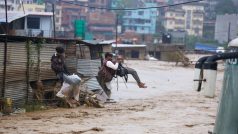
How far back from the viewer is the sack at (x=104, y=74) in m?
15.0

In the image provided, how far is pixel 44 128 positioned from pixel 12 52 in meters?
2.98

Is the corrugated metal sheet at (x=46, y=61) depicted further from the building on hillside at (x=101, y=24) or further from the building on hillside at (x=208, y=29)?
the building on hillside at (x=208, y=29)

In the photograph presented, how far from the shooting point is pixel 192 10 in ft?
341

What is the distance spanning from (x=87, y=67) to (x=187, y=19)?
91681 millimetres

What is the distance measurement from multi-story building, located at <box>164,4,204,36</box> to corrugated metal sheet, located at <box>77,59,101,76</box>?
8689 centimetres

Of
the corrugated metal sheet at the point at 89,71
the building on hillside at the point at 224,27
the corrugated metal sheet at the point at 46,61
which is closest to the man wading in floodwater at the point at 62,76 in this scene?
the corrugated metal sheet at the point at 46,61

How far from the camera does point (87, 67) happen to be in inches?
598

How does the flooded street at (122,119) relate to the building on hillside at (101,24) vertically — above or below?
below

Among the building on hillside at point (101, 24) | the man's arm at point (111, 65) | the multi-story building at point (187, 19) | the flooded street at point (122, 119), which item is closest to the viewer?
the flooded street at point (122, 119)

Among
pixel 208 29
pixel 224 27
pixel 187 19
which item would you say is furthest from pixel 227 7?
pixel 187 19

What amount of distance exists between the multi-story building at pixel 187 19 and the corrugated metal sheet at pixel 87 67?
86893 mm

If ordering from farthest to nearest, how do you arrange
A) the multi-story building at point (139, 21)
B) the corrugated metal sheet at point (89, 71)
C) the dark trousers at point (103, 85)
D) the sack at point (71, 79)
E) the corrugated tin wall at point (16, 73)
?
the multi-story building at point (139, 21) → the dark trousers at point (103, 85) → the corrugated metal sheet at point (89, 71) → the sack at point (71, 79) → the corrugated tin wall at point (16, 73)

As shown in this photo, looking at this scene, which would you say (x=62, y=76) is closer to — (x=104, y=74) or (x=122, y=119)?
(x=104, y=74)

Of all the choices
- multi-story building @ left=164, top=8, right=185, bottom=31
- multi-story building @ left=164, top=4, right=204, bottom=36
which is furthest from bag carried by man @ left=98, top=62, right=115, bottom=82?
multi-story building @ left=164, top=4, right=204, bottom=36
